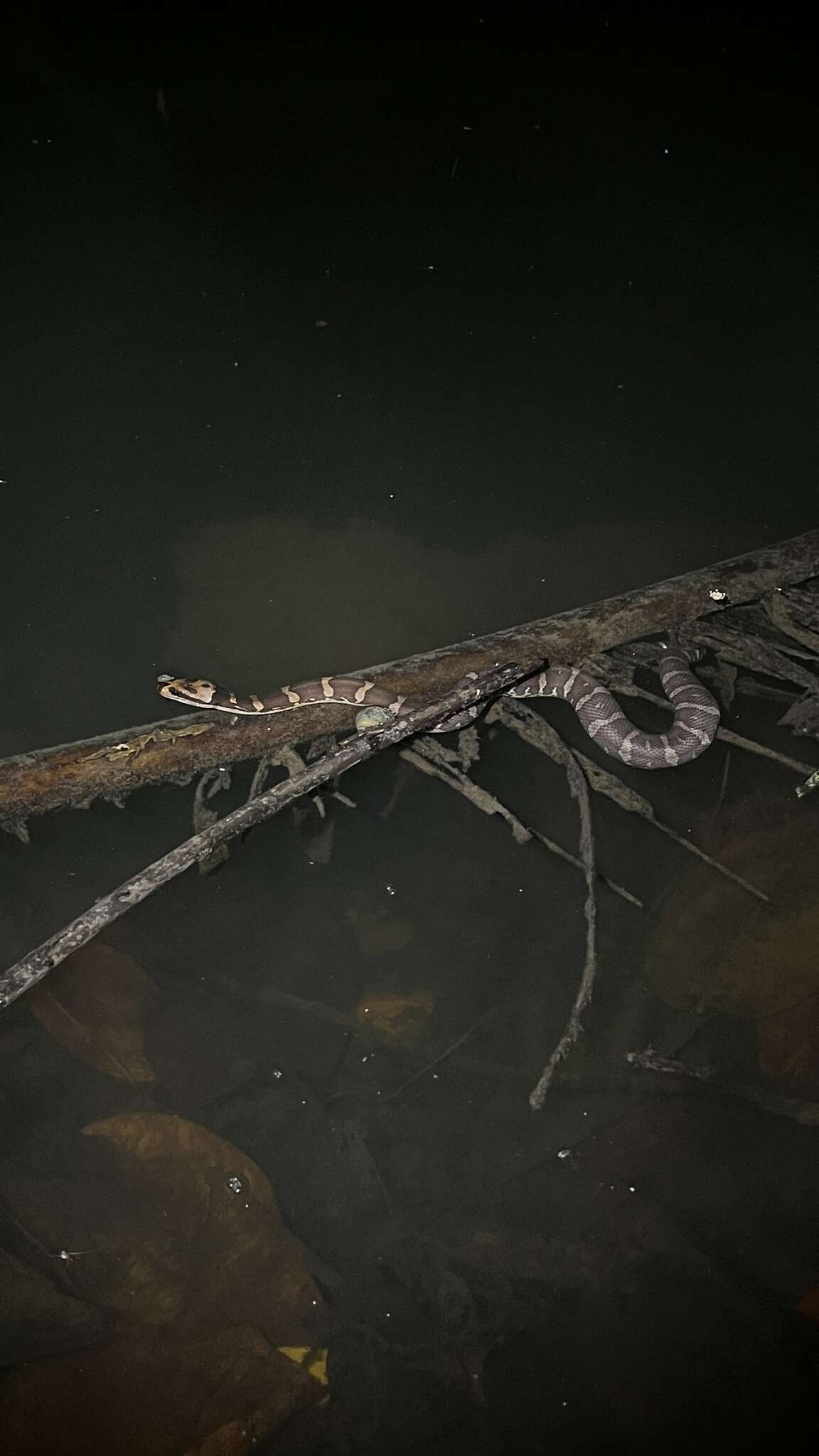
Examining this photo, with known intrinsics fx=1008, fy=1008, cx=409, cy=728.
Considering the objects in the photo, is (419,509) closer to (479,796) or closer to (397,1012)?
(479,796)

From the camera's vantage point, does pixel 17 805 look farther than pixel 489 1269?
Yes

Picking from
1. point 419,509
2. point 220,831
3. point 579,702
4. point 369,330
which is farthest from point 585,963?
point 369,330

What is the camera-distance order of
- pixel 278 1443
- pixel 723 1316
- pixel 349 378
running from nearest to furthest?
pixel 278 1443 → pixel 723 1316 → pixel 349 378

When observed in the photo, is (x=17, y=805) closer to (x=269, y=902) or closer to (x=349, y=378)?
(x=269, y=902)

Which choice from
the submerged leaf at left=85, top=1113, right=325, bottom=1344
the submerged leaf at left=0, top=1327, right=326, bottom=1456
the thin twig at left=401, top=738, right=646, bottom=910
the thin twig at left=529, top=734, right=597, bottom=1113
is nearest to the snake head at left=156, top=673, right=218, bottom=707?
the thin twig at left=401, top=738, right=646, bottom=910

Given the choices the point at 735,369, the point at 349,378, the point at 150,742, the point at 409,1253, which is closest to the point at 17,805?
the point at 150,742

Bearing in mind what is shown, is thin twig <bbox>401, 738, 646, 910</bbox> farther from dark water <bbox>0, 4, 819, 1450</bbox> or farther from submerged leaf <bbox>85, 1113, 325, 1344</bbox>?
submerged leaf <bbox>85, 1113, 325, 1344</bbox>

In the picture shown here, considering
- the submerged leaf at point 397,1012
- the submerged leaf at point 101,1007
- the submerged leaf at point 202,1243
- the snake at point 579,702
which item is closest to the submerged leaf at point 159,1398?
the submerged leaf at point 202,1243
